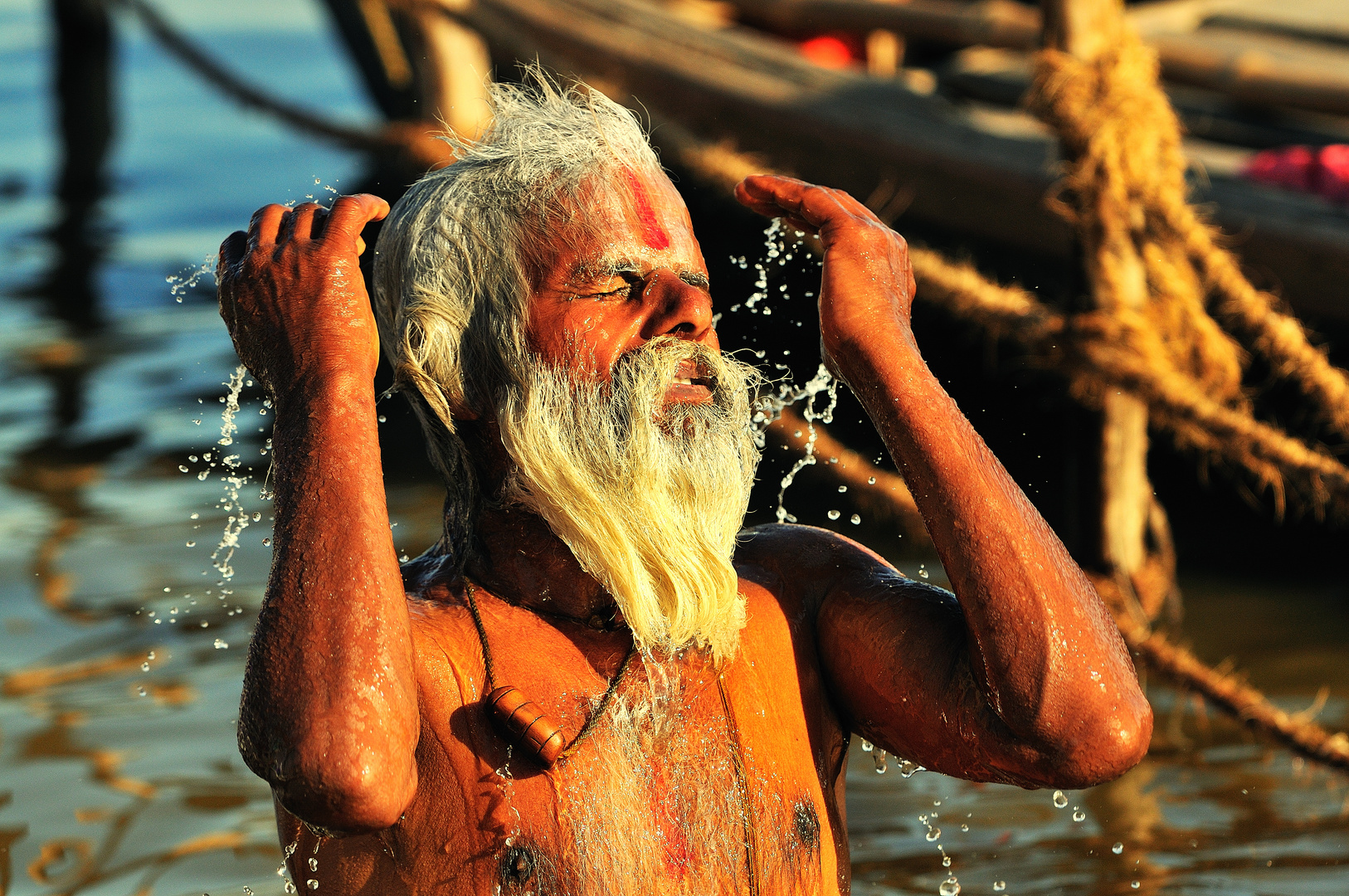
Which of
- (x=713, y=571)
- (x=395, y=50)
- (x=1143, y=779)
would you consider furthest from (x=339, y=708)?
(x=395, y=50)

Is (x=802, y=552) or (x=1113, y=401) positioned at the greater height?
(x=802, y=552)

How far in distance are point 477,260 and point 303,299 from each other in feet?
0.82

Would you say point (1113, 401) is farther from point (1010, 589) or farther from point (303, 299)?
point (303, 299)

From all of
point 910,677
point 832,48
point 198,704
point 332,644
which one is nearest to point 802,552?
point 910,677

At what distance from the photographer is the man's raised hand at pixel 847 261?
6.51 feet

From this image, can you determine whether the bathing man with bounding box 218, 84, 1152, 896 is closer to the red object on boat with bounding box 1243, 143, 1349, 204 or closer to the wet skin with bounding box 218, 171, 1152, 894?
the wet skin with bounding box 218, 171, 1152, 894

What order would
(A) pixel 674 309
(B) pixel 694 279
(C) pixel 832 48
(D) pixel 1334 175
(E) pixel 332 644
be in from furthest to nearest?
(C) pixel 832 48
(D) pixel 1334 175
(B) pixel 694 279
(A) pixel 674 309
(E) pixel 332 644

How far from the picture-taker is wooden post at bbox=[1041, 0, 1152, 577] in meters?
3.69

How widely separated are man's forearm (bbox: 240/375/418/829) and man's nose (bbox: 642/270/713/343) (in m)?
0.41

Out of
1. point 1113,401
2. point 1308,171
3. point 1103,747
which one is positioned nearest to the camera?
point 1103,747

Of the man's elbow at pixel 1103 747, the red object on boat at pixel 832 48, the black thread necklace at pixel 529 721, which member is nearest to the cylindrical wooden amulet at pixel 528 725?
the black thread necklace at pixel 529 721

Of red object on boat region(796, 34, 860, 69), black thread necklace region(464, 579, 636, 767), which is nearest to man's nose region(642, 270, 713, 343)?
black thread necklace region(464, 579, 636, 767)

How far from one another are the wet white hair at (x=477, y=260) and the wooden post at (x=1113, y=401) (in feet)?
6.59

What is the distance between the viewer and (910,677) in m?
1.98
